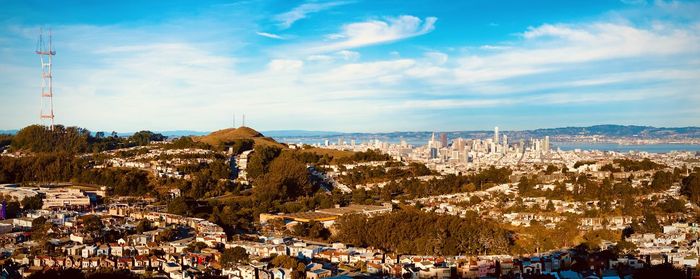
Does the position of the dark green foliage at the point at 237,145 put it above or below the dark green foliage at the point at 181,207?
above

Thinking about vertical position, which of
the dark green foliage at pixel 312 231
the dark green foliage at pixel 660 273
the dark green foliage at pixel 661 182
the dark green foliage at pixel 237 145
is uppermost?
the dark green foliage at pixel 237 145

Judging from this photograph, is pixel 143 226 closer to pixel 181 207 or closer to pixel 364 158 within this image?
pixel 181 207

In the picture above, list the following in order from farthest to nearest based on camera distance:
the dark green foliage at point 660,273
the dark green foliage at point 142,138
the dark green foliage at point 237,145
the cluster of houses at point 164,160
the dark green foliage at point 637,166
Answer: the dark green foliage at point 142,138, the dark green foliage at point 237,145, the cluster of houses at point 164,160, the dark green foliage at point 637,166, the dark green foliage at point 660,273

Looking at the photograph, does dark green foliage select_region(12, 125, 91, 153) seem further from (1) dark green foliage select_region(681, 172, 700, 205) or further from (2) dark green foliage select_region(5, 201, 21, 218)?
(1) dark green foliage select_region(681, 172, 700, 205)

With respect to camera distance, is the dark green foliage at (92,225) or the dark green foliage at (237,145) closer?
the dark green foliage at (92,225)

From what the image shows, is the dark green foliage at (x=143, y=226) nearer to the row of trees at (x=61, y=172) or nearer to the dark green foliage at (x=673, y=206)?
the row of trees at (x=61, y=172)

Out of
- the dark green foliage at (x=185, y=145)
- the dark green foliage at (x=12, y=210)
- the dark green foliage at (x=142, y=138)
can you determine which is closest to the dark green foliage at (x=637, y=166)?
the dark green foliage at (x=185, y=145)

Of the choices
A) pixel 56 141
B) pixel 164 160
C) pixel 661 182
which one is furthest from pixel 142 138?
pixel 661 182
